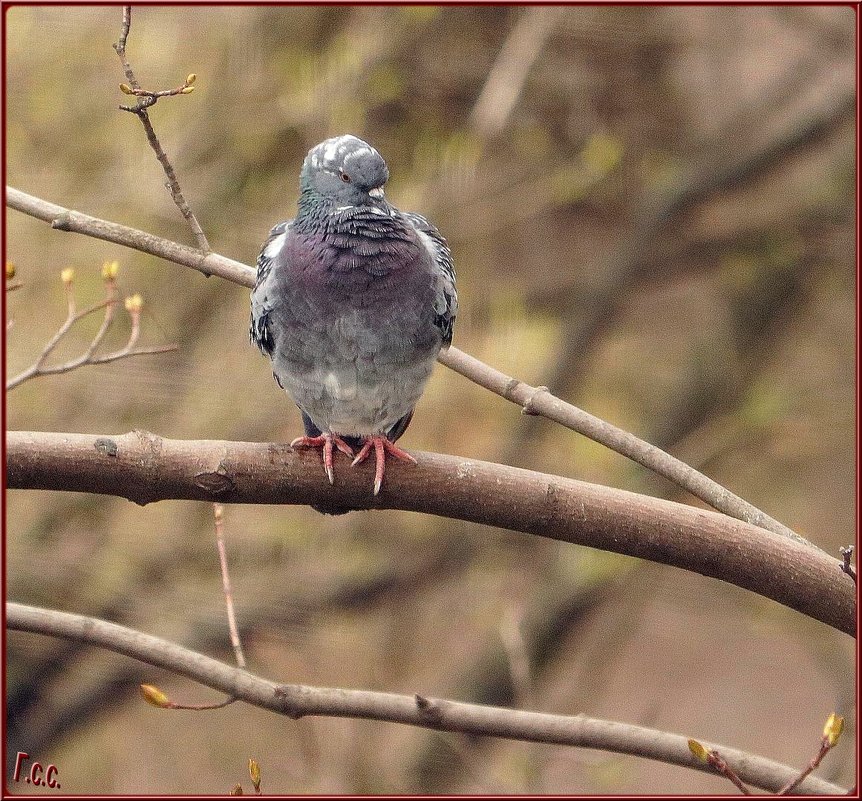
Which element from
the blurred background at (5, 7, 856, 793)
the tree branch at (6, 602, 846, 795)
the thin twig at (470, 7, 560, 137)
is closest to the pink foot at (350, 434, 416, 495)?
the tree branch at (6, 602, 846, 795)

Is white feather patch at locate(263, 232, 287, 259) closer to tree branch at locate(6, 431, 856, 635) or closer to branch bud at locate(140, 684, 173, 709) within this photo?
tree branch at locate(6, 431, 856, 635)

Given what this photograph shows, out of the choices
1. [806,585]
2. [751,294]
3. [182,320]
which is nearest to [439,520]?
[182,320]

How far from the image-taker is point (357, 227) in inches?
62.9

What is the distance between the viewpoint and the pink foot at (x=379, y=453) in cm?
136

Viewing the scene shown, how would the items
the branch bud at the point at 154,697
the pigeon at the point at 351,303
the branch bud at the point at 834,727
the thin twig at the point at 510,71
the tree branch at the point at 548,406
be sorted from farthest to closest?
the thin twig at the point at 510,71
the pigeon at the point at 351,303
the tree branch at the point at 548,406
the branch bud at the point at 154,697
the branch bud at the point at 834,727

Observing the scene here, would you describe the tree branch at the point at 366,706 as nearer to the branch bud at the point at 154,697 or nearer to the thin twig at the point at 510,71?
the branch bud at the point at 154,697

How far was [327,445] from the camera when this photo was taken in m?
1.42

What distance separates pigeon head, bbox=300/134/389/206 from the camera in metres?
1.62

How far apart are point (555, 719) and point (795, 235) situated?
2.47 meters

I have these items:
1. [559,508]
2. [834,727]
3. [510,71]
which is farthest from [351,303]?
[510,71]

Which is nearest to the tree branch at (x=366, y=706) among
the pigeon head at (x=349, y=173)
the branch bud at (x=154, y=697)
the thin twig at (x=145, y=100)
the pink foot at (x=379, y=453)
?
the branch bud at (x=154, y=697)

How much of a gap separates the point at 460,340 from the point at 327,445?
6.13ft

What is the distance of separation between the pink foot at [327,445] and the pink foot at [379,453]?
0.03m

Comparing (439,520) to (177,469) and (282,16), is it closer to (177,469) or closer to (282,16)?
(282,16)
